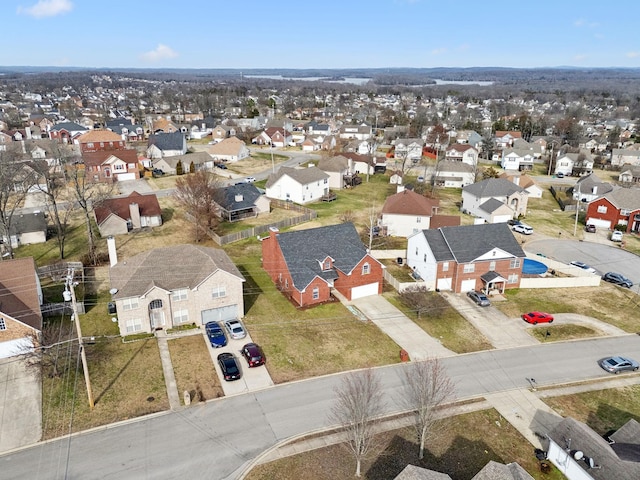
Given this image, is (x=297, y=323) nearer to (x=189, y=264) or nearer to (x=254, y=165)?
(x=189, y=264)

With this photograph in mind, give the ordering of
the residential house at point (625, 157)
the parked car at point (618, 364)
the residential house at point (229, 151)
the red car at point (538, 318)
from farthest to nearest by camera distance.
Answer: the residential house at point (625, 157), the residential house at point (229, 151), the red car at point (538, 318), the parked car at point (618, 364)

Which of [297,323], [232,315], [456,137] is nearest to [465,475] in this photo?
[297,323]

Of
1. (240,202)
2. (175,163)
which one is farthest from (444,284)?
(175,163)

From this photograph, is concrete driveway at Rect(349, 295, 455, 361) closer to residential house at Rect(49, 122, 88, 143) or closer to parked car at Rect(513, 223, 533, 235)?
parked car at Rect(513, 223, 533, 235)

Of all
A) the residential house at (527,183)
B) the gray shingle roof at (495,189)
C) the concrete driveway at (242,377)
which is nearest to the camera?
the concrete driveway at (242,377)

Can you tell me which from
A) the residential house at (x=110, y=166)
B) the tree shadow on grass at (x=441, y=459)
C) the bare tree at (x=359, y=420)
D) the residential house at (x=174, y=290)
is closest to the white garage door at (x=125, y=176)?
the residential house at (x=110, y=166)

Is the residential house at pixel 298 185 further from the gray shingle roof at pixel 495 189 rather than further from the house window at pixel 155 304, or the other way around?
the house window at pixel 155 304

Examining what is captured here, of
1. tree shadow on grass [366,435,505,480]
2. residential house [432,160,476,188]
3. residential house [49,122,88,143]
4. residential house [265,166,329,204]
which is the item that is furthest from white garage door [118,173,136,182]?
tree shadow on grass [366,435,505,480]
